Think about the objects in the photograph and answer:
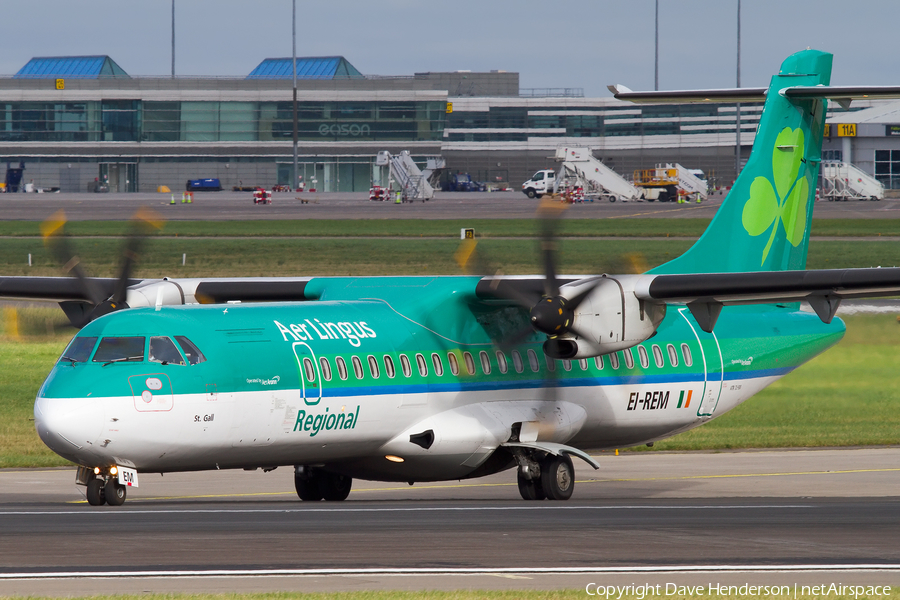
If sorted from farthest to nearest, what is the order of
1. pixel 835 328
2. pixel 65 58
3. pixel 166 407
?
pixel 65 58, pixel 835 328, pixel 166 407

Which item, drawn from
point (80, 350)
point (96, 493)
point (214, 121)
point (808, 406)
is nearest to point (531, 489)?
point (96, 493)

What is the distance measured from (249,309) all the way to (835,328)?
1173 cm

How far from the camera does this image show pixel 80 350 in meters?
15.5

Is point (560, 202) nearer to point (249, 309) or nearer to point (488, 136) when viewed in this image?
point (249, 309)

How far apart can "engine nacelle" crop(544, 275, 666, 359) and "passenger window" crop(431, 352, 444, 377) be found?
1575 mm

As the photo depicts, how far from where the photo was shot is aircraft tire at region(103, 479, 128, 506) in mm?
15609

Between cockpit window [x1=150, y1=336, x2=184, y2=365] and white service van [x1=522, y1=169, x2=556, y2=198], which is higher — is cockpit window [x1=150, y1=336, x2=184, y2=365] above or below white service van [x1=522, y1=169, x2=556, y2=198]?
below

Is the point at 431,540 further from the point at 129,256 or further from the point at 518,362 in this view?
the point at 129,256

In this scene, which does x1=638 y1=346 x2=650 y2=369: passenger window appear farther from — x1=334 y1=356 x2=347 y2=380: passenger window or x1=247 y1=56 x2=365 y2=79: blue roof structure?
x1=247 y1=56 x2=365 y2=79: blue roof structure

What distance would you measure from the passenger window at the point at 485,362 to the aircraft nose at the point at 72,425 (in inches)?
256

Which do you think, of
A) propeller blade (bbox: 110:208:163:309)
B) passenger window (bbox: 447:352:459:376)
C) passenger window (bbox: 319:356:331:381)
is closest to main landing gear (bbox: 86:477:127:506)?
passenger window (bbox: 319:356:331:381)

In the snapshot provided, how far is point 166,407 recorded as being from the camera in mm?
15281

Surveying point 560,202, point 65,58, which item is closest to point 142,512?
point 560,202

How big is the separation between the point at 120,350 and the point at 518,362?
6.77 meters
